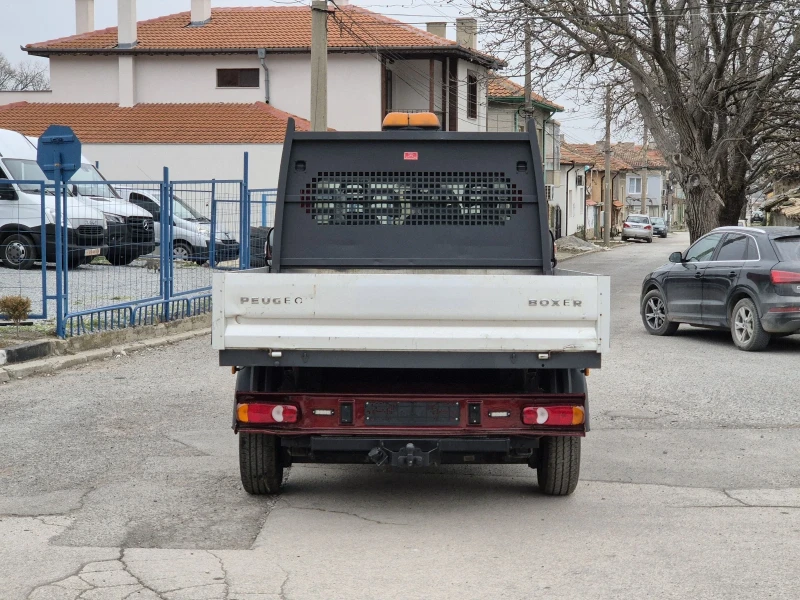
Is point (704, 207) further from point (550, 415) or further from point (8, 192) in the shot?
point (550, 415)

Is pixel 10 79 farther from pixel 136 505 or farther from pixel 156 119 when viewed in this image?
pixel 136 505

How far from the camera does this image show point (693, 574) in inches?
204

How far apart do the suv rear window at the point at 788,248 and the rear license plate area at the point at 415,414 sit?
899cm

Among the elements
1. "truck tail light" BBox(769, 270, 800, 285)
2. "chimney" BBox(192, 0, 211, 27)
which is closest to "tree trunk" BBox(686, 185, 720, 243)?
"truck tail light" BBox(769, 270, 800, 285)

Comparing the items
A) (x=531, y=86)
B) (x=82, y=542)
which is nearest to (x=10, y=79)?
(x=531, y=86)

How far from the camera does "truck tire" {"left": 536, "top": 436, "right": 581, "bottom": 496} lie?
257 inches

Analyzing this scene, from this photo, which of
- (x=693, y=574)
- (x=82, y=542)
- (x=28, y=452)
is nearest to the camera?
(x=693, y=574)

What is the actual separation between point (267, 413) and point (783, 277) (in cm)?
929

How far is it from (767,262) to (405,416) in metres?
9.13

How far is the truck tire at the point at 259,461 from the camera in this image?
6.45 m

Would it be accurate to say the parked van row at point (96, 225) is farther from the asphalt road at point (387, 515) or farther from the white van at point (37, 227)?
the asphalt road at point (387, 515)

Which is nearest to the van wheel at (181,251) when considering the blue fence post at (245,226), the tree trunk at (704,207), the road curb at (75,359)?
the road curb at (75,359)

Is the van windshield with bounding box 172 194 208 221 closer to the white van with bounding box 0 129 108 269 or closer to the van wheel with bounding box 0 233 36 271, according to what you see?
the white van with bounding box 0 129 108 269

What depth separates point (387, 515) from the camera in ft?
20.9
